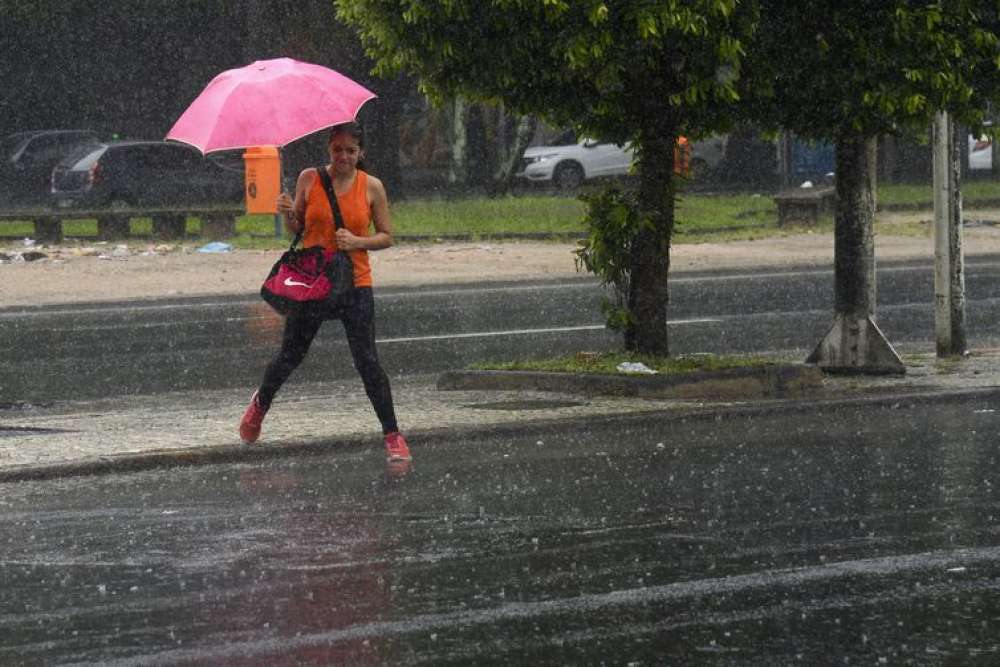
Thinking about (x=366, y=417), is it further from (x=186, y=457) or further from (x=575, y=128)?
(x=575, y=128)

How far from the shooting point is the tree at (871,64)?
38.8 feet

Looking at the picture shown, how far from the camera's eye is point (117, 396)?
44.0 feet

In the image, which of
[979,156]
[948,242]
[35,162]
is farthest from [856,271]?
[979,156]

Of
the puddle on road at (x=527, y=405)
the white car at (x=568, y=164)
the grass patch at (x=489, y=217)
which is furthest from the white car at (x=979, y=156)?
the puddle on road at (x=527, y=405)

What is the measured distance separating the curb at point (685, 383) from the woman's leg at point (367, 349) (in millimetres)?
2608

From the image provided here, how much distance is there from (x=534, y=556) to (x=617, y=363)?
5.38 metres

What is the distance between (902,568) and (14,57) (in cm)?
4011

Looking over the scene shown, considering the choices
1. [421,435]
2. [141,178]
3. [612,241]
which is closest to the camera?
[421,435]

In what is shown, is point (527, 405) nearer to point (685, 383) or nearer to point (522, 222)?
point (685, 383)

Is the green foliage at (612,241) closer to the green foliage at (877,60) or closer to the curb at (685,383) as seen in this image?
the curb at (685,383)

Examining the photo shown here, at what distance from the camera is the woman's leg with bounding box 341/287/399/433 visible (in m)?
10.0

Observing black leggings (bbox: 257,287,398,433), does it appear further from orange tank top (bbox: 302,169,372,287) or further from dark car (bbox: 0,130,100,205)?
dark car (bbox: 0,130,100,205)

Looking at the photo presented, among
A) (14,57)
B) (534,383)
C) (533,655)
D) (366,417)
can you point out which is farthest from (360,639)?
(14,57)

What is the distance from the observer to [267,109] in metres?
9.72
